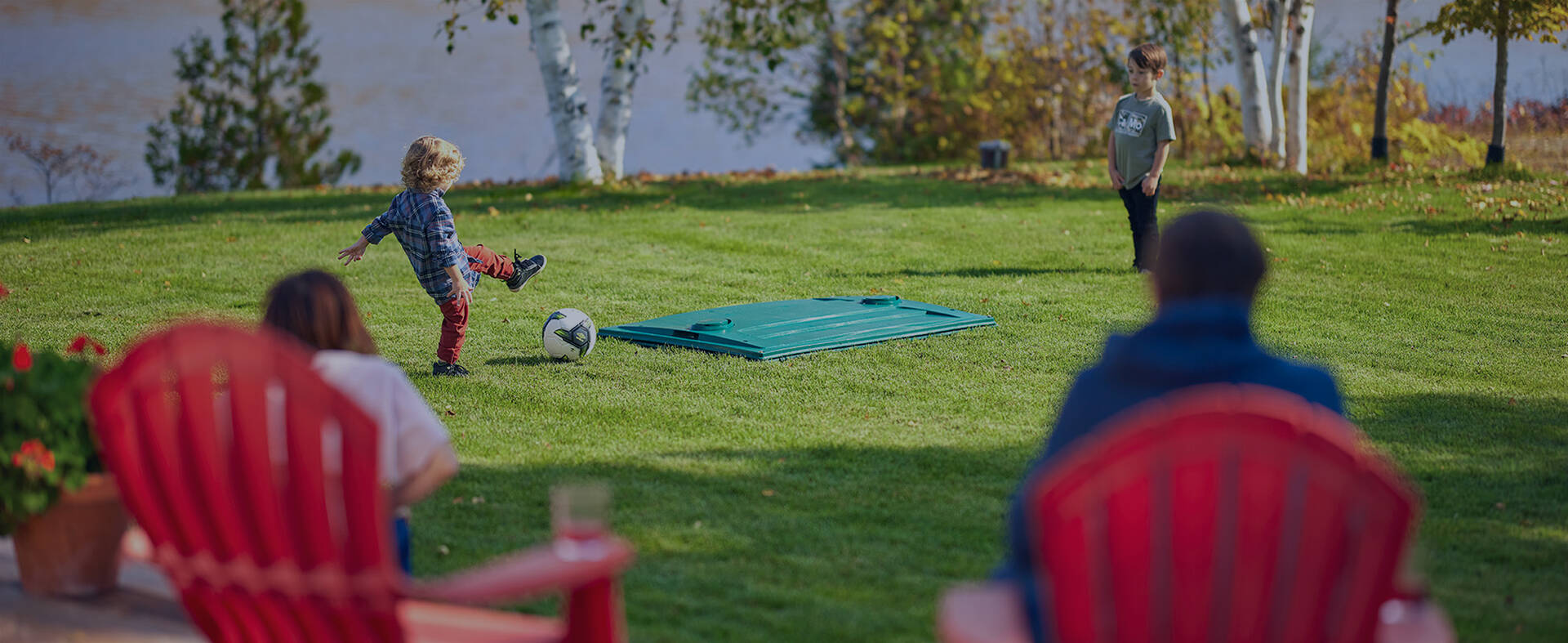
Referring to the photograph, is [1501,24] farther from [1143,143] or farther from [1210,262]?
[1210,262]

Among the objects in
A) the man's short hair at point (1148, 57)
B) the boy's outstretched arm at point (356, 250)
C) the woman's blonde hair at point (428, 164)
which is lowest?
the boy's outstretched arm at point (356, 250)

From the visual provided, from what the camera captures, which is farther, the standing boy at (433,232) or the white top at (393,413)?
the standing boy at (433,232)

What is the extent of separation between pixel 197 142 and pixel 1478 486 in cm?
1926

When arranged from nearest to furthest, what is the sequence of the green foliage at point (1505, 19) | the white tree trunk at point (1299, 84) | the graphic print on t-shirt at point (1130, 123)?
the graphic print on t-shirt at point (1130, 123), the green foliage at point (1505, 19), the white tree trunk at point (1299, 84)

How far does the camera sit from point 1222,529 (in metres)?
2.02

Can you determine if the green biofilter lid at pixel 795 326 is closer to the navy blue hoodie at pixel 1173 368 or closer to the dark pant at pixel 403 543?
the dark pant at pixel 403 543

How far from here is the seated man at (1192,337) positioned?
245 centimetres

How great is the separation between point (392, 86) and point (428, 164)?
23755mm

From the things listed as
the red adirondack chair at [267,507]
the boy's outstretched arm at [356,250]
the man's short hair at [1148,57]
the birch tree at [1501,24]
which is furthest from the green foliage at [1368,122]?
the red adirondack chair at [267,507]

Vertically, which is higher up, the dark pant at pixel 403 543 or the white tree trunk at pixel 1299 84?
the white tree trunk at pixel 1299 84

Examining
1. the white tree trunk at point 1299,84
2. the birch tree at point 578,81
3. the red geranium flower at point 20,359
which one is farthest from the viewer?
the white tree trunk at point 1299,84

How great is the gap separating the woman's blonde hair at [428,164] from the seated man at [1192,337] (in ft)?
16.1

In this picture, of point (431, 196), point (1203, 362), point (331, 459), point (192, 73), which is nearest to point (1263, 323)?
point (431, 196)

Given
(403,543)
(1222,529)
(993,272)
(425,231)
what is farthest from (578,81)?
(1222,529)
